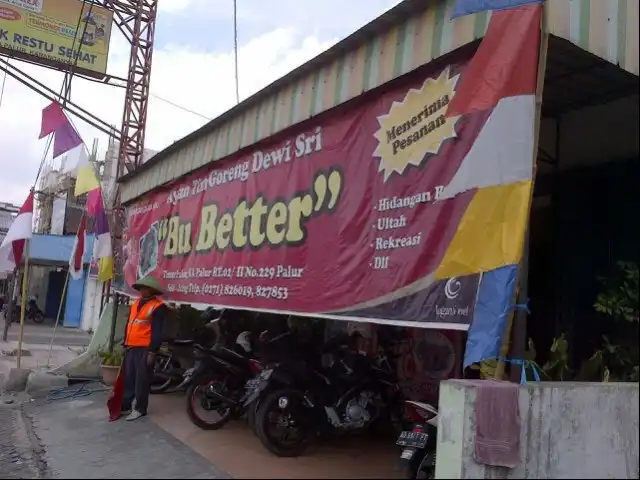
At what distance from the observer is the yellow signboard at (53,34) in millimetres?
15039

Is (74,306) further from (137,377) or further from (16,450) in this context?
(16,450)

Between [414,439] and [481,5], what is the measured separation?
113 inches

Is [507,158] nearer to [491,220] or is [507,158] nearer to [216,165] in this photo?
[491,220]

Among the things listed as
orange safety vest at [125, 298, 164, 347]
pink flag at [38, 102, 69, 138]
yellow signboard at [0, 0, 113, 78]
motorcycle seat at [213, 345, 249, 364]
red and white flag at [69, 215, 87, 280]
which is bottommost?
motorcycle seat at [213, 345, 249, 364]

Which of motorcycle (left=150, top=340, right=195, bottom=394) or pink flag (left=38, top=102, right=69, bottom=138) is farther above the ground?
pink flag (left=38, top=102, right=69, bottom=138)

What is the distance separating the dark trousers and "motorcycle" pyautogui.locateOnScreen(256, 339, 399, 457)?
6.34ft

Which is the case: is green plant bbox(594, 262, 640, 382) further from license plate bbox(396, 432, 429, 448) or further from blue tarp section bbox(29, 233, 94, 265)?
blue tarp section bbox(29, 233, 94, 265)

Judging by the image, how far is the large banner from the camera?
4047 millimetres

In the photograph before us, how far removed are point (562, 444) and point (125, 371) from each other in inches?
195

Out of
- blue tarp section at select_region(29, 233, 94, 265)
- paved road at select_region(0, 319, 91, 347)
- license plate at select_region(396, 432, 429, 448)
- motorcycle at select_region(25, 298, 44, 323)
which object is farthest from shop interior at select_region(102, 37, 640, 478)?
motorcycle at select_region(25, 298, 44, 323)

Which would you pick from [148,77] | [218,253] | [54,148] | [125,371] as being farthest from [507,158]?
[148,77]

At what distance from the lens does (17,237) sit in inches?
352

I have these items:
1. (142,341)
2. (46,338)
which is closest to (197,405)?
(142,341)

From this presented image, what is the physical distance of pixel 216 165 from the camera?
7.50m
